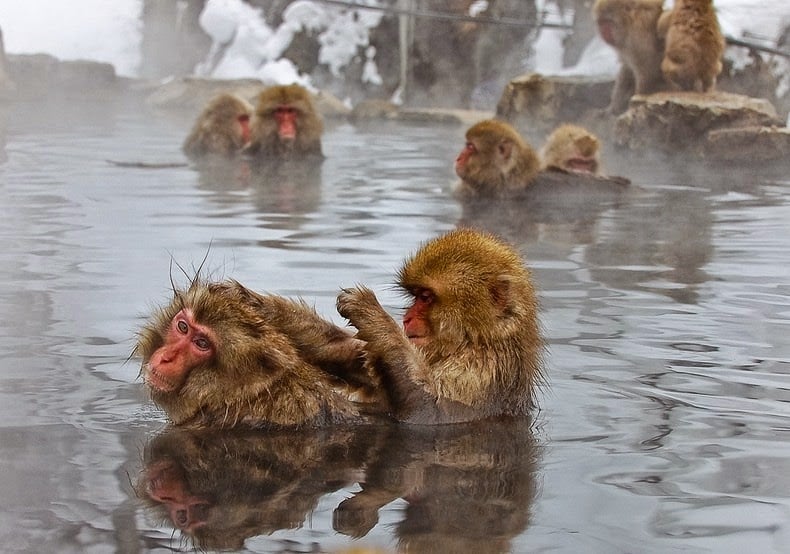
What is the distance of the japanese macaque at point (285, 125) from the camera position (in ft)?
37.5

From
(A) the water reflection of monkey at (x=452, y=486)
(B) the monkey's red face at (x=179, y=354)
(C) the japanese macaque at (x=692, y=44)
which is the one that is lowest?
(A) the water reflection of monkey at (x=452, y=486)

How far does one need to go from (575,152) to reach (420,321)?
601 centimetres

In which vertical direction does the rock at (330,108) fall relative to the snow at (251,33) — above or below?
below

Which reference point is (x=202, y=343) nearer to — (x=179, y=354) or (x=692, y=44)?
(x=179, y=354)

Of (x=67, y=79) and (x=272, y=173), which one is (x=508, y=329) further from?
(x=67, y=79)

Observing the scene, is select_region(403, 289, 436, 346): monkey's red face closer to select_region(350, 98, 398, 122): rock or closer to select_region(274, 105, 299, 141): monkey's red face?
select_region(274, 105, 299, 141): monkey's red face

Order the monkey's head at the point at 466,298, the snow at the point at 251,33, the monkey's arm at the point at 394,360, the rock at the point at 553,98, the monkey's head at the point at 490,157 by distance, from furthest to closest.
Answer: the snow at the point at 251,33 → the rock at the point at 553,98 → the monkey's head at the point at 490,157 → the monkey's head at the point at 466,298 → the monkey's arm at the point at 394,360

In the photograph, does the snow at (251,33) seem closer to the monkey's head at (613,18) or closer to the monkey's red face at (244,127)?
the monkey's head at (613,18)

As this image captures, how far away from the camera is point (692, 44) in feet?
39.7

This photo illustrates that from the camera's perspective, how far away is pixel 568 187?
9.12 m

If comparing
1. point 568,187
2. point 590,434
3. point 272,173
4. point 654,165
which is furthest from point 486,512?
point 654,165

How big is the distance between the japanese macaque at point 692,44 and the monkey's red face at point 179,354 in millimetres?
9564

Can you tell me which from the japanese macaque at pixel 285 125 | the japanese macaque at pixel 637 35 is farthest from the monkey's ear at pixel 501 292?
the japanese macaque at pixel 637 35

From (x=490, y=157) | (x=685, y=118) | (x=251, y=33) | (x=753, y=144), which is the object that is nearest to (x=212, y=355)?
(x=490, y=157)
